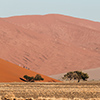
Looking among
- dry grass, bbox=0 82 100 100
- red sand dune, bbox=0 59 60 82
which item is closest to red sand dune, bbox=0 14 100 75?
red sand dune, bbox=0 59 60 82

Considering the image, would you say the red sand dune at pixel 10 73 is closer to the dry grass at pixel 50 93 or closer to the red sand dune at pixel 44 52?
the dry grass at pixel 50 93

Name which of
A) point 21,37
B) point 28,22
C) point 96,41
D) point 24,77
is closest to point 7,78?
point 24,77

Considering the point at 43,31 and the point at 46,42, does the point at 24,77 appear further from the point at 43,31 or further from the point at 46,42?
the point at 43,31

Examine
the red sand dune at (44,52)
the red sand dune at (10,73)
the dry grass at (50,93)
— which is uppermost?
the red sand dune at (44,52)

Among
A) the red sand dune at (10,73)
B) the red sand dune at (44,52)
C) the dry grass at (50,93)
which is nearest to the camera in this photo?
the dry grass at (50,93)

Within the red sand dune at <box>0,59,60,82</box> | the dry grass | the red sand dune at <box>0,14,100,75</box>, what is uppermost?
the red sand dune at <box>0,14,100,75</box>

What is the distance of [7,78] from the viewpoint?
58281mm

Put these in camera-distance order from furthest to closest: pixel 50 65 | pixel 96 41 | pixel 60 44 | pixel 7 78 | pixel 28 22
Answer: pixel 28 22
pixel 96 41
pixel 60 44
pixel 50 65
pixel 7 78

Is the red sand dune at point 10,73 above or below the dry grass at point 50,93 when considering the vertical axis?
above

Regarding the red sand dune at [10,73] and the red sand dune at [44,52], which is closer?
the red sand dune at [10,73]

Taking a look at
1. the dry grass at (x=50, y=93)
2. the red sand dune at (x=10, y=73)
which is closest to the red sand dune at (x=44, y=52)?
the red sand dune at (x=10, y=73)

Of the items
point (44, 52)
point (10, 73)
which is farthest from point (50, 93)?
point (44, 52)

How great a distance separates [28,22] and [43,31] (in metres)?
15.6

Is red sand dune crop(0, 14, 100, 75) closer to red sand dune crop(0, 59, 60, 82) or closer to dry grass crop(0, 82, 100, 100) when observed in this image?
red sand dune crop(0, 59, 60, 82)
